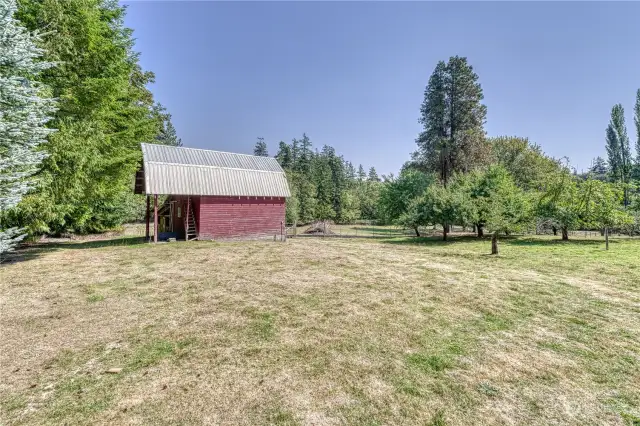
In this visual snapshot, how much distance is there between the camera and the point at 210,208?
57.8 feet

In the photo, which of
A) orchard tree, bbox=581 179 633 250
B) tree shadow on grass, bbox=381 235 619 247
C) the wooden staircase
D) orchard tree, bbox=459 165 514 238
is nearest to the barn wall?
the wooden staircase

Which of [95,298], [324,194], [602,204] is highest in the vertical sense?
[324,194]

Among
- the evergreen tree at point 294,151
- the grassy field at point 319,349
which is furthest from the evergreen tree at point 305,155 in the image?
the grassy field at point 319,349

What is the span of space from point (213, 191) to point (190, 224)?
8.29 ft

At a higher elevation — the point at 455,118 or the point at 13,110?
the point at 455,118

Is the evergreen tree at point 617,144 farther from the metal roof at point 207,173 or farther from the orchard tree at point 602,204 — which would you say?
the metal roof at point 207,173

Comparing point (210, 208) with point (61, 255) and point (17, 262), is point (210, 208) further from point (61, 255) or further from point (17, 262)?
point (17, 262)

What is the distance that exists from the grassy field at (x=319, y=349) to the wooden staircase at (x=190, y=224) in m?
8.39

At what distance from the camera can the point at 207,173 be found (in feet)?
59.3

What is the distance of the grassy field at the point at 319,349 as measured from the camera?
10.2 ft

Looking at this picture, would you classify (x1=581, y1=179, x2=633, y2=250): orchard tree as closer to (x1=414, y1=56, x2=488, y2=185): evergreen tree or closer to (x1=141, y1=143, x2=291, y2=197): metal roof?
(x1=414, y1=56, x2=488, y2=185): evergreen tree

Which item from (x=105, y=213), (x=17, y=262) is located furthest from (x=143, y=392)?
(x=105, y=213)

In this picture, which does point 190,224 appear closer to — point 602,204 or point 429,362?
point 429,362

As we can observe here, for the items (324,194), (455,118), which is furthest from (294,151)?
(455,118)
